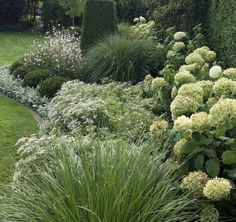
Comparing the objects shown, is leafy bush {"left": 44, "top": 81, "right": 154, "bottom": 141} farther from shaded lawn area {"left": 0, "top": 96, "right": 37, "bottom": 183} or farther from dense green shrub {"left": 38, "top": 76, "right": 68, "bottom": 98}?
dense green shrub {"left": 38, "top": 76, "right": 68, "bottom": 98}

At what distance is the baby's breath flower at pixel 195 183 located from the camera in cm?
293

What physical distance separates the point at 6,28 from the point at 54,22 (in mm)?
2872

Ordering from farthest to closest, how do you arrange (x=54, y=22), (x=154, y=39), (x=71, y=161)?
(x=54, y=22) → (x=154, y=39) → (x=71, y=161)

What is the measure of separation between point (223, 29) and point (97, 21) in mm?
3364

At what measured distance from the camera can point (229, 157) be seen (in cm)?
296

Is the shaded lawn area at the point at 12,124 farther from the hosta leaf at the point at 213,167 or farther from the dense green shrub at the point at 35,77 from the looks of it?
the hosta leaf at the point at 213,167

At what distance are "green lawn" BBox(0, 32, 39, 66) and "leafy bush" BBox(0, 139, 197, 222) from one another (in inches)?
492

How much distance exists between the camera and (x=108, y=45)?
8688 millimetres

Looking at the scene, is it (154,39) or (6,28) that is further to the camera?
(6,28)

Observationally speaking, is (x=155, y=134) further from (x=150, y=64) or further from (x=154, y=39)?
(x=154, y=39)

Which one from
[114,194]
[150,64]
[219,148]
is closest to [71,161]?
[114,194]

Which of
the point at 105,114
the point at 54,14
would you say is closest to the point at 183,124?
the point at 105,114

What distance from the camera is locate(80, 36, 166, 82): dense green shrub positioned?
8.24 m

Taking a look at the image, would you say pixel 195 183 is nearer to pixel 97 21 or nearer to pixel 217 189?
pixel 217 189
